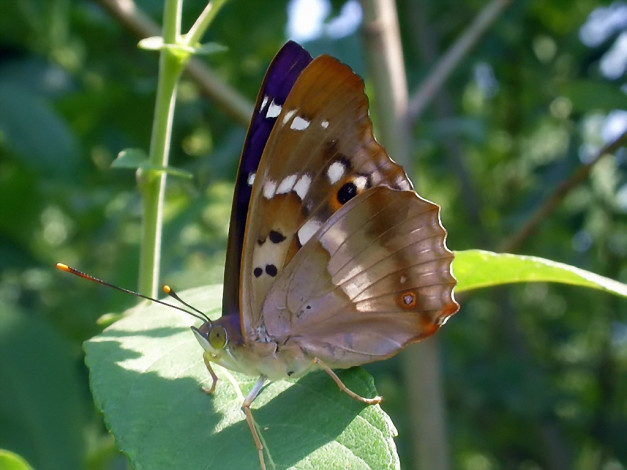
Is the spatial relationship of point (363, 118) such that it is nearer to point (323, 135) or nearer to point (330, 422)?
point (323, 135)

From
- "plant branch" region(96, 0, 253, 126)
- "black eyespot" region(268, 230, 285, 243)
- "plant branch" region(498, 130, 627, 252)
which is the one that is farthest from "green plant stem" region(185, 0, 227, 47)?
"plant branch" region(498, 130, 627, 252)

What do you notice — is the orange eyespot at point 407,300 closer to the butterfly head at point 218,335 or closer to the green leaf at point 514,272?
the green leaf at point 514,272

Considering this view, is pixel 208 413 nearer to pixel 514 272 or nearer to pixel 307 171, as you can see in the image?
pixel 307 171

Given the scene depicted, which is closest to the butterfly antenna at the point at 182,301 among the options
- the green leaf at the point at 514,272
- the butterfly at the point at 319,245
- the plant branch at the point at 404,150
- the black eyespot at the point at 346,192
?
the butterfly at the point at 319,245

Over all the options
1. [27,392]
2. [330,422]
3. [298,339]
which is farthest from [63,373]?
[330,422]

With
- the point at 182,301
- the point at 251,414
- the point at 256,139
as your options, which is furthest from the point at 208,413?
the point at 256,139

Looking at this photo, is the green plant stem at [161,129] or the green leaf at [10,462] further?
the green plant stem at [161,129]
